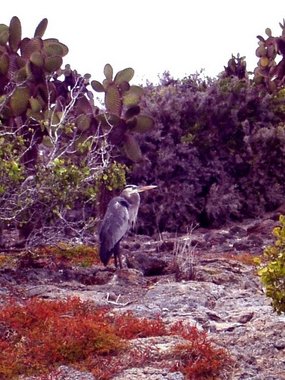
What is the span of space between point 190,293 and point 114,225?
8.53 ft

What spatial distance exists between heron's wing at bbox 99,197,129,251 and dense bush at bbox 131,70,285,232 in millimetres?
5874

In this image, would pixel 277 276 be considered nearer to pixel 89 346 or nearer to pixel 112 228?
pixel 89 346

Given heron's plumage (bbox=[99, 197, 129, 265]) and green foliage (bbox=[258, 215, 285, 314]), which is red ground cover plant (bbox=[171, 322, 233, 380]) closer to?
green foliage (bbox=[258, 215, 285, 314])

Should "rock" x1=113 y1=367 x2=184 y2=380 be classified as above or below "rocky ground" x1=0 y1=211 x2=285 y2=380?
above

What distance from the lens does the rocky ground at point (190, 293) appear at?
6.86m

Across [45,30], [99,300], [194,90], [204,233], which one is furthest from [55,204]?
[194,90]

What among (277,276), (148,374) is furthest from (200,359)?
(277,276)

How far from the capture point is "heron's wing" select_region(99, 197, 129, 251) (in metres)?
11.9

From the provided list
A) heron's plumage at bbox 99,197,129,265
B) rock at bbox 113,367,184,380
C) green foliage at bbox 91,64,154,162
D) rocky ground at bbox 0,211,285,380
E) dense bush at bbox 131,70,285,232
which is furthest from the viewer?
dense bush at bbox 131,70,285,232

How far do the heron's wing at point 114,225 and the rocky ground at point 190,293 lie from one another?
415 mm

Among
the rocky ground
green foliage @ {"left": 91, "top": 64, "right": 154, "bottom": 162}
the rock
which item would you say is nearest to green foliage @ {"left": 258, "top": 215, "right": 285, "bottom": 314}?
the rocky ground

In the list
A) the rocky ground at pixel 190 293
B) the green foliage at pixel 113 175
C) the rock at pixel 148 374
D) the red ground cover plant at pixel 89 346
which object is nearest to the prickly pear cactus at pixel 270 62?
the rocky ground at pixel 190 293

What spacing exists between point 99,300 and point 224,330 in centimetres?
182

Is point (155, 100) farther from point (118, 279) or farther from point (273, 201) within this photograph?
point (118, 279)
